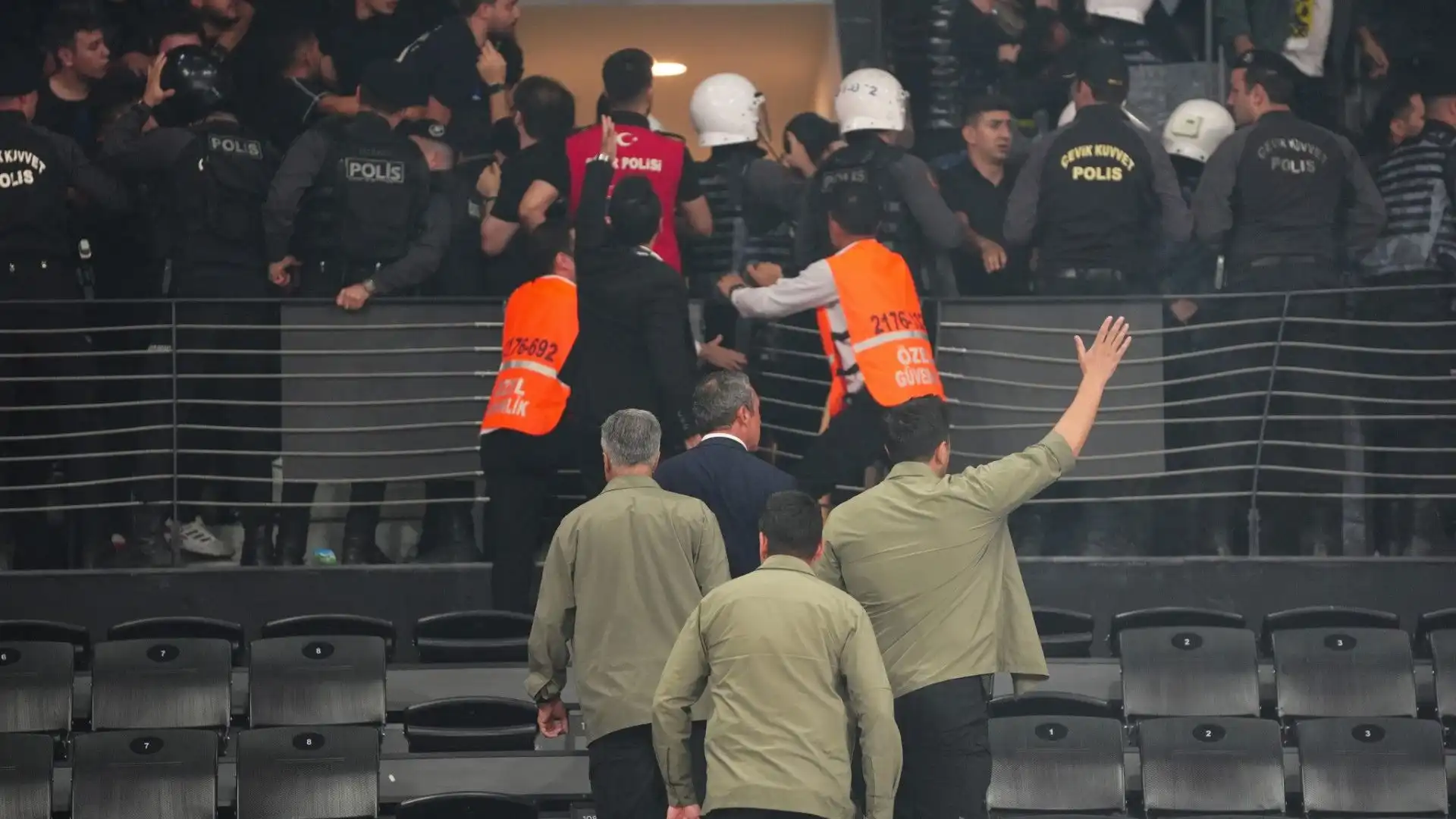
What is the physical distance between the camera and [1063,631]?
805cm

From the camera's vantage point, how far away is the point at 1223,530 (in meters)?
8.96

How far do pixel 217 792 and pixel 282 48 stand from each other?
3.75 metres

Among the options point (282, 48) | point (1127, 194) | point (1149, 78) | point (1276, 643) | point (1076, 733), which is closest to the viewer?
point (1076, 733)

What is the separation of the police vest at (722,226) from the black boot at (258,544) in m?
2.22

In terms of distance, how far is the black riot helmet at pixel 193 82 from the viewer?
8727mm

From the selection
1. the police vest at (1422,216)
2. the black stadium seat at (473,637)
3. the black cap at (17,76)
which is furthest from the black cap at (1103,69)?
the black cap at (17,76)

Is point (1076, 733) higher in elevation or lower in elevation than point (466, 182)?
lower

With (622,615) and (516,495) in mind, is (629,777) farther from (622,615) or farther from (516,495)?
(516,495)

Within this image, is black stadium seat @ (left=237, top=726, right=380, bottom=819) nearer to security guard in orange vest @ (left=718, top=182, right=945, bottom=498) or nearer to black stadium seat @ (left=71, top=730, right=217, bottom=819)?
black stadium seat @ (left=71, top=730, right=217, bottom=819)

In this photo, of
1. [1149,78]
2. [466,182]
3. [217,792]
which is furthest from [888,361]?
[1149,78]

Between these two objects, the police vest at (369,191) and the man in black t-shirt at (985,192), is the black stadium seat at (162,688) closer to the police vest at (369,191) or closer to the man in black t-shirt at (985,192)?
the police vest at (369,191)

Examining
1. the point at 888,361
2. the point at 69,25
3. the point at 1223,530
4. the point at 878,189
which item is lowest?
the point at 1223,530

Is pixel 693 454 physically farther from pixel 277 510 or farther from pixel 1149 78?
pixel 1149 78

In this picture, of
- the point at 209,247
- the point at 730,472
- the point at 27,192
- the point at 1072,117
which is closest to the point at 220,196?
the point at 209,247
